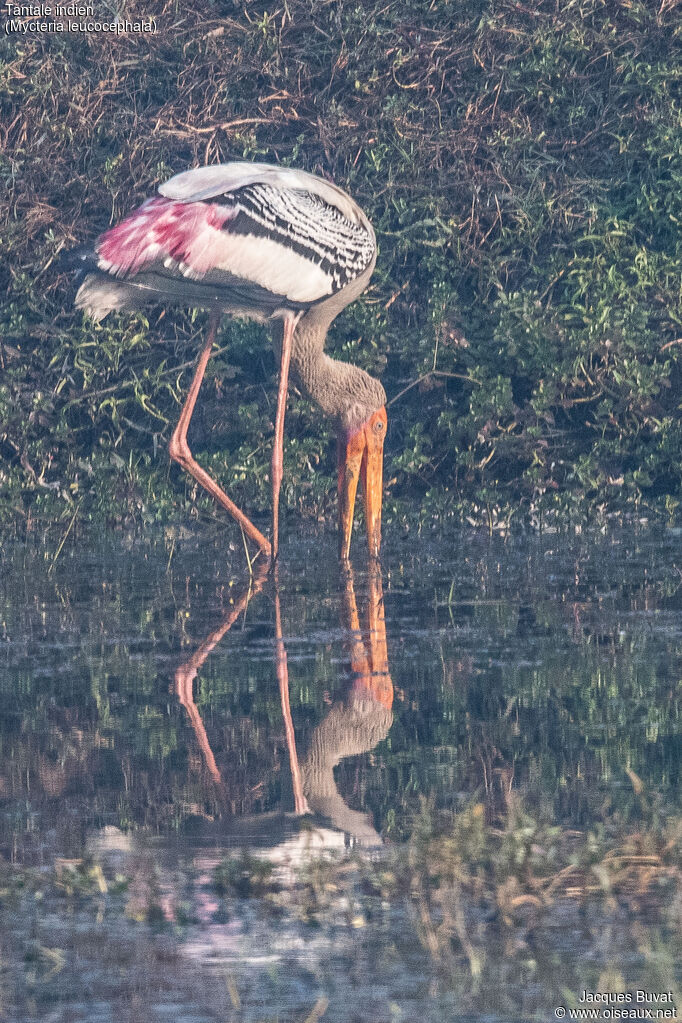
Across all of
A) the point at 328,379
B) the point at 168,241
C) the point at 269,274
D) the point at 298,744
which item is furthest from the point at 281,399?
the point at 298,744

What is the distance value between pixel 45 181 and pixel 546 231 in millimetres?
3525

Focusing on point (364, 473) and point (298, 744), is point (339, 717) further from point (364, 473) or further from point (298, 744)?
point (364, 473)

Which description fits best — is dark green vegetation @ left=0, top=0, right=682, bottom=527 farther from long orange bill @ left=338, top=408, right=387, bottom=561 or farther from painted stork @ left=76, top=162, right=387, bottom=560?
painted stork @ left=76, top=162, right=387, bottom=560

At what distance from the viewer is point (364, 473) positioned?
9.20 meters

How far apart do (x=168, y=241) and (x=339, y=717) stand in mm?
4229

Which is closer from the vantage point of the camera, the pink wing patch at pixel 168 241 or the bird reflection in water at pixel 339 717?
the bird reflection in water at pixel 339 717

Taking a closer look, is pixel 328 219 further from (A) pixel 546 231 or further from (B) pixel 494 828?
(B) pixel 494 828

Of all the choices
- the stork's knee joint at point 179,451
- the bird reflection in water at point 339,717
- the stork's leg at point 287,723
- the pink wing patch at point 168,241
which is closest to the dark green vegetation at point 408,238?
the stork's knee joint at point 179,451

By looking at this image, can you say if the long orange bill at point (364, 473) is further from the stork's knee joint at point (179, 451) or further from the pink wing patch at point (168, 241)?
the pink wing patch at point (168, 241)

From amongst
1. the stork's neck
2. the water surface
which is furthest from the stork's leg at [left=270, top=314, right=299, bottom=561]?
the water surface

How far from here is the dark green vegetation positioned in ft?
32.6

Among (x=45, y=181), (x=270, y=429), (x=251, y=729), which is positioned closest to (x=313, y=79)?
(x=45, y=181)

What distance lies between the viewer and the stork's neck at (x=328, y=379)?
30.5 feet

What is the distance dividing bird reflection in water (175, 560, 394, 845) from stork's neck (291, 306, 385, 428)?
8.07ft
